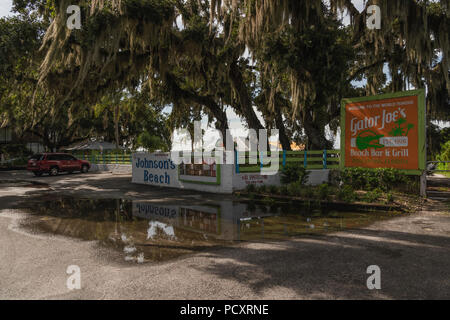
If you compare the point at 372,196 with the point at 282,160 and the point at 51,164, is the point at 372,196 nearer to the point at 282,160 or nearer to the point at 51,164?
the point at 282,160

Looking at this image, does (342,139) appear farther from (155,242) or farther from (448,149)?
(448,149)

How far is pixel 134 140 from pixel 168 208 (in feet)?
157

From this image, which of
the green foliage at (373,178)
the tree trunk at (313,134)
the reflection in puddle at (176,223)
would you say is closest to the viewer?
the reflection in puddle at (176,223)

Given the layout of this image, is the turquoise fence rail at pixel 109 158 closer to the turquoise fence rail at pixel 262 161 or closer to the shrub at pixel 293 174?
the turquoise fence rail at pixel 262 161

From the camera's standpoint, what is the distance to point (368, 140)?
38.8 ft

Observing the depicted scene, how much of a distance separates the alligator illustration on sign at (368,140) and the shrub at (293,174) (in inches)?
96.3

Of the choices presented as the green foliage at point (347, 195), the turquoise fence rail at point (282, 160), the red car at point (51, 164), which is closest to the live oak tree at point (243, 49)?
the turquoise fence rail at point (282, 160)

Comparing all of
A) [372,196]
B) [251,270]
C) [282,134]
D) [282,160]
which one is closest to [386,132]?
[372,196]

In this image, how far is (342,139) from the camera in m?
12.7

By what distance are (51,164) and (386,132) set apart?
2366cm

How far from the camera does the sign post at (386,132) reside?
1063 centimetres

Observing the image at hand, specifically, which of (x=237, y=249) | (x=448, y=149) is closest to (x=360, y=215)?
(x=237, y=249)
